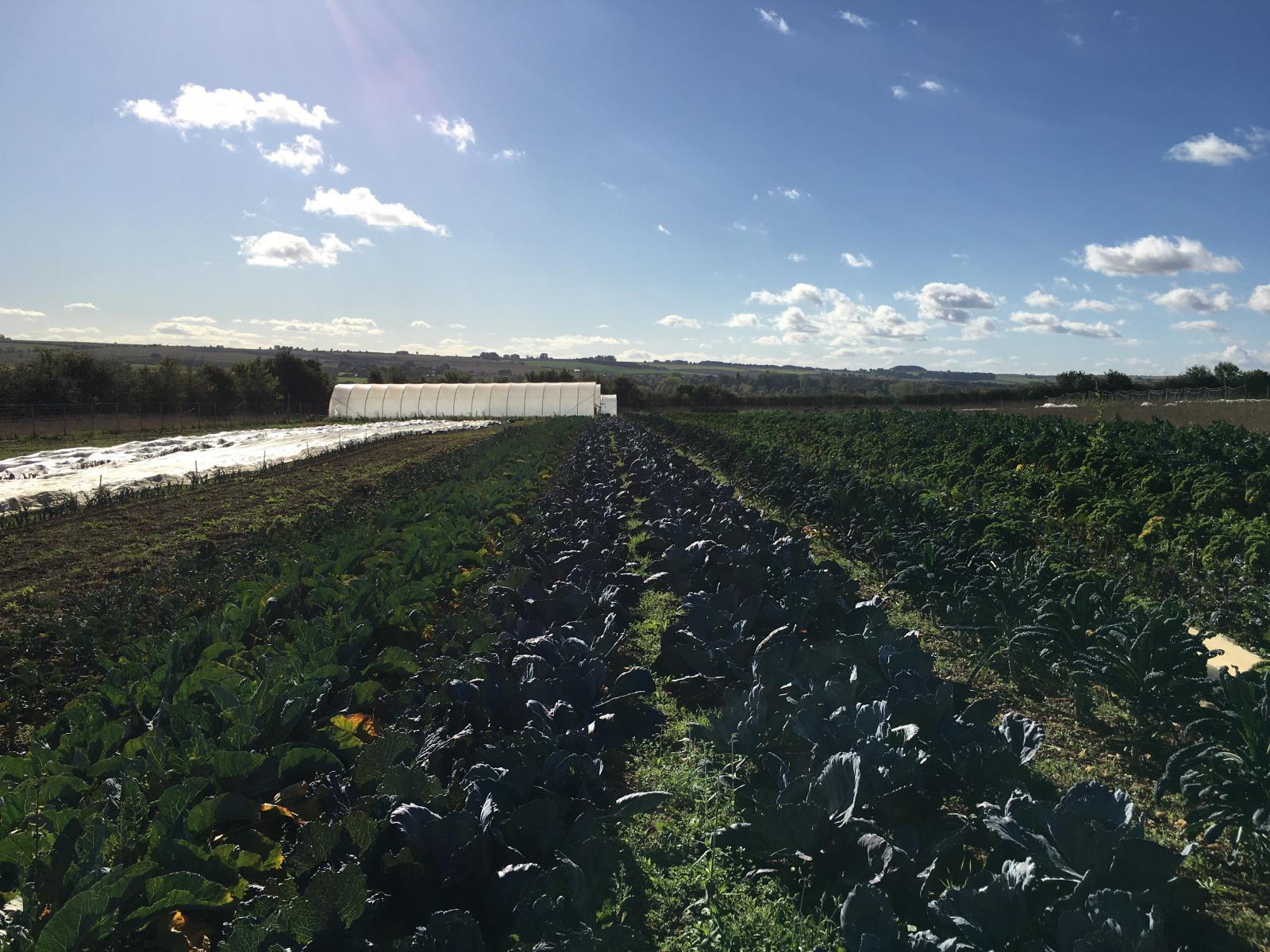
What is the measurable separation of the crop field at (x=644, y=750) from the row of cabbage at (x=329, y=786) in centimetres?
2

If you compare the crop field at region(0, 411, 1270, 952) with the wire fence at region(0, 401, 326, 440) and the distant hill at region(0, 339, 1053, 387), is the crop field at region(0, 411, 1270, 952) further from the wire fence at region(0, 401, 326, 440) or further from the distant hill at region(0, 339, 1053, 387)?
the distant hill at region(0, 339, 1053, 387)

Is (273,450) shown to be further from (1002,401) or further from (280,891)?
(1002,401)

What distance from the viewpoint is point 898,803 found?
308cm

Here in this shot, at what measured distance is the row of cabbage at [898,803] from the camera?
7.48ft

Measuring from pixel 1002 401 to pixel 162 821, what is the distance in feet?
192

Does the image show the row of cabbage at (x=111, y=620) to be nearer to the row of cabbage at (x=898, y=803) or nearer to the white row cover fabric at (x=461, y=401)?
the row of cabbage at (x=898, y=803)

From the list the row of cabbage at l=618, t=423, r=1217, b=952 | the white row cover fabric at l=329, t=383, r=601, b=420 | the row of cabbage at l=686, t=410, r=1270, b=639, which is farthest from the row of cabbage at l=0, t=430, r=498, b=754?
the white row cover fabric at l=329, t=383, r=601, b=420

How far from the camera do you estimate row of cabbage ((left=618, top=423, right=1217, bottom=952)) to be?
228 centimetres

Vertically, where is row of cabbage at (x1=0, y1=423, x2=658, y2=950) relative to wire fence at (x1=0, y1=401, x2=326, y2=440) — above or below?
below

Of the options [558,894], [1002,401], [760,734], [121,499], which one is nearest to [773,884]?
→ [760,734]

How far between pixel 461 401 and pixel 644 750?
161ft

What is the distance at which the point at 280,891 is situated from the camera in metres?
2.54

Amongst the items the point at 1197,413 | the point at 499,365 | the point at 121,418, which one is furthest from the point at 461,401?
the point at 499,365

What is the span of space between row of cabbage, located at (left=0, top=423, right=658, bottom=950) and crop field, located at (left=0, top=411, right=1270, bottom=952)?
0.05 ft
